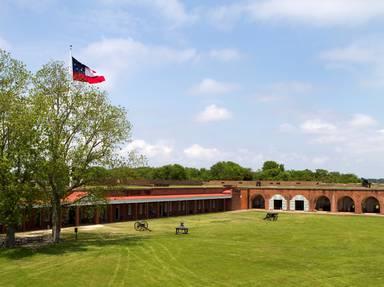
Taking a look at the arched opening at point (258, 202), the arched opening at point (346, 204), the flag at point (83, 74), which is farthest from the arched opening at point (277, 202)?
the flag at point (83, 74)

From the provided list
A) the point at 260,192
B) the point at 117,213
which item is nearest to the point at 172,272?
the point at 117,213

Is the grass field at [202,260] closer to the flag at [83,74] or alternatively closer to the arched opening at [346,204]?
the flag at [83,74]

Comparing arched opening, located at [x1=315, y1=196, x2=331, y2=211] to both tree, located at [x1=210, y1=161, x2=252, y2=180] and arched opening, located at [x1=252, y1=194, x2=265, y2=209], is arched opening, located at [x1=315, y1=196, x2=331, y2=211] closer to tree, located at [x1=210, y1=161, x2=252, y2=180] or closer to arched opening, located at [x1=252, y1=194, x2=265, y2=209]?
arched opening, located at [x1=252, y1=194, x2=265, y2=209]

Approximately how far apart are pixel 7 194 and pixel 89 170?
6964mm

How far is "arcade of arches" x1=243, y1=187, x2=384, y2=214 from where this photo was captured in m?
64.0

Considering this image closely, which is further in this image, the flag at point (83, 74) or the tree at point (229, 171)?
the tree at point (229, 171)

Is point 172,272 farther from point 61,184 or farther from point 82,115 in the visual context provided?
point 82,115

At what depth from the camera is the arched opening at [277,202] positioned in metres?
70.1

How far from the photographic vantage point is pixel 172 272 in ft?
75.6

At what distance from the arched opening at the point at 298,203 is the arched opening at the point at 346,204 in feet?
16.4

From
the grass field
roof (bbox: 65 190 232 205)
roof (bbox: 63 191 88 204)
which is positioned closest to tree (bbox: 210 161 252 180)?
roof (bbox: 65 190 232 205)

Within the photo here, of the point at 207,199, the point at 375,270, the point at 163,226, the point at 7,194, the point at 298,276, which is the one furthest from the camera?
the point at 207,199

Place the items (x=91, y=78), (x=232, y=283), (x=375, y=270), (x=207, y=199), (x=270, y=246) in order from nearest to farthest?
(x=232, y=283), (x=375, y=270), (x=270, y=246), (x=91, y=78), (x=207, y=199)

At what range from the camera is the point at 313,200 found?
6750cm
